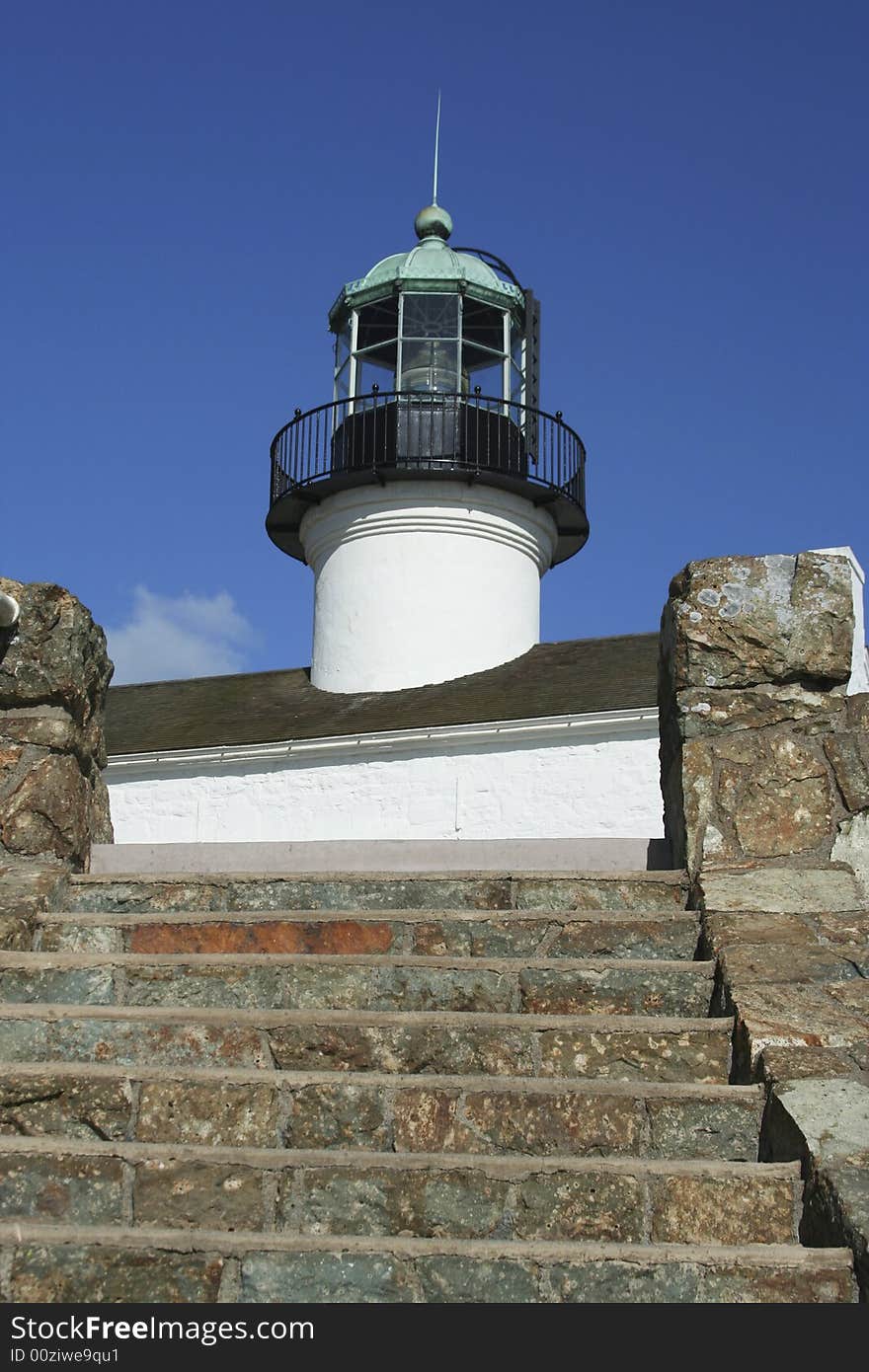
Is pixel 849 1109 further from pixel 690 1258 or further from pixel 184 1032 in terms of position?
pixel 184 1032

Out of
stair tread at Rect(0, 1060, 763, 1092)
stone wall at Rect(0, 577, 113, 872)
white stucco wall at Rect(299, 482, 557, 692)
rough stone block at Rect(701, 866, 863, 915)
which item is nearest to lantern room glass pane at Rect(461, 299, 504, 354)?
white stucco wall at Rect(299, 482, 557, 692)

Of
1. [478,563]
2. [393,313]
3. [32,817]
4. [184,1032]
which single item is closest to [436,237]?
[393,313]

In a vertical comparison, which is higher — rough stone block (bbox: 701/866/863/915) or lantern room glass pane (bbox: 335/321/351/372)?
lantern room glass pane (bbox: 335/321/351/372)

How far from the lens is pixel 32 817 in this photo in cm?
531

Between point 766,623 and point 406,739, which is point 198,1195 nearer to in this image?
point 766,623

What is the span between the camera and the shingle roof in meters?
15.8

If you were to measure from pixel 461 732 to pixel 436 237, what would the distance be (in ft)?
26.5

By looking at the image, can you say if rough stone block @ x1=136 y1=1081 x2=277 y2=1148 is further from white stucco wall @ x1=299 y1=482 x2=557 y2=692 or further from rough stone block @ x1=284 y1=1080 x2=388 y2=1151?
white stucco wall @ x1=299 y1=482 x2=557 y2=692

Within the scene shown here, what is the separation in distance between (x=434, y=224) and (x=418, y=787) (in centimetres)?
863

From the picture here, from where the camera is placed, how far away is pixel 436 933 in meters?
4.50

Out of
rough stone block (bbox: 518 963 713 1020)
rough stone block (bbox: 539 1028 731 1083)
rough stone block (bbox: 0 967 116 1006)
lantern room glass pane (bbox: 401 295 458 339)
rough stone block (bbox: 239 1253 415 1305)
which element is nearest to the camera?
rough stone block (bbox: 239 1253 415 1305)

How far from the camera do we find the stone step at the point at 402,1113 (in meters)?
3.65

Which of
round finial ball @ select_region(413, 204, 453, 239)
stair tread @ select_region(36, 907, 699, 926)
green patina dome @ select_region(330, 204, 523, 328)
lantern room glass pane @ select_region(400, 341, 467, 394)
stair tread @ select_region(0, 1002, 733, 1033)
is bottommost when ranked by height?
stair tread @ select_region(0, 1002, 733, 1033)

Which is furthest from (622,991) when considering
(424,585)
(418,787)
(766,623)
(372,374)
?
(372,374)
